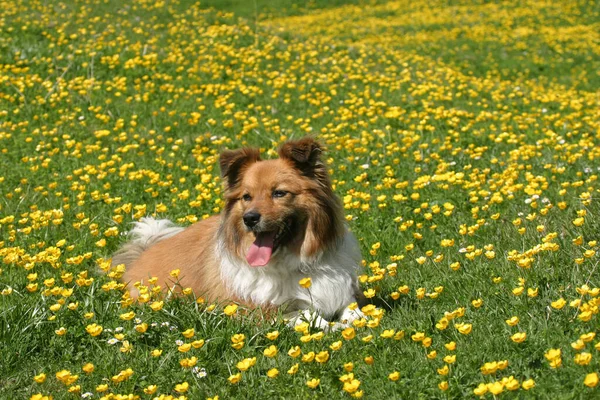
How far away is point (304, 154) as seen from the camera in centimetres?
503

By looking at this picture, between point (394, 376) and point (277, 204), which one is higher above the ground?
point (277, 204)

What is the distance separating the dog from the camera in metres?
4.98

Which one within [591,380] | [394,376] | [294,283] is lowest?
[294,283]

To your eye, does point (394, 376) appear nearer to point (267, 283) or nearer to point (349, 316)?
point (349, 316)

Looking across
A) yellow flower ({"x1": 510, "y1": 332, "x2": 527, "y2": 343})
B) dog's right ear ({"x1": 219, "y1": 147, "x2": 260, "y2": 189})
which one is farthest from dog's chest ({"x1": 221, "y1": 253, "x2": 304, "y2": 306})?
yellow flower ({"x1": 510, "y1": 332, "x2": 527, "y2": 343})

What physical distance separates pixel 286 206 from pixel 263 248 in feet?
1.08

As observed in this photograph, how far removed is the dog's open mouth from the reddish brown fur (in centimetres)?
6

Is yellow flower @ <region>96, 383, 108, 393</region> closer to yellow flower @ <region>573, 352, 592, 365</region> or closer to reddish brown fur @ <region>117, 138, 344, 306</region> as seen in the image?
reddish brown fur @ <region>117, 138, 344, 306</region>

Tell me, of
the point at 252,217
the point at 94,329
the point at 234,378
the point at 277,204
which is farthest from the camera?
the point at 277,204

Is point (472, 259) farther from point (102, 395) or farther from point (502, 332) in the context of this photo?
point (102, 395)

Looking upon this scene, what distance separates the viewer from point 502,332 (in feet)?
12.6

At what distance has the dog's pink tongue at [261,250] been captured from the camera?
4977mm

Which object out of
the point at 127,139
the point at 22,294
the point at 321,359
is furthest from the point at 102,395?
the point at 127,139

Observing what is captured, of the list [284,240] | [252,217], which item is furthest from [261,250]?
[252,217]
